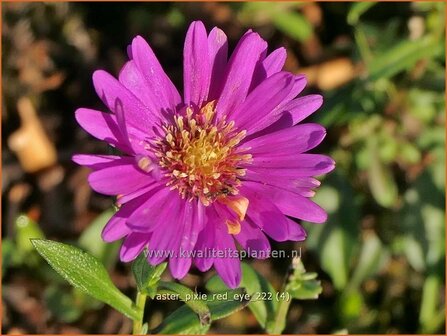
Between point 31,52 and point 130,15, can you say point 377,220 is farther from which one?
point 31,52

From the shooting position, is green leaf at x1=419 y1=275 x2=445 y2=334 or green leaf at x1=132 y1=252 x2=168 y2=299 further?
green leaf at x1=419 y1=275 x2=445 y2=334

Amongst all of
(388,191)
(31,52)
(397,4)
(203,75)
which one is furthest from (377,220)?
(31,52)

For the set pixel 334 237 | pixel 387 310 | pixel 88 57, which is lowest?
pixel 387 310

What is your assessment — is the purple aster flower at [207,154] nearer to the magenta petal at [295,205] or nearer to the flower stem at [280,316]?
the magenta petal at [295,205]

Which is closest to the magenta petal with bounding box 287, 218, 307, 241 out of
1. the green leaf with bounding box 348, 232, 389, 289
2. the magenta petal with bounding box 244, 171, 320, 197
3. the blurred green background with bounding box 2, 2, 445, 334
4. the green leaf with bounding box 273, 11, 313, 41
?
the magenta petal with bounding box 244, 171, 320, 197

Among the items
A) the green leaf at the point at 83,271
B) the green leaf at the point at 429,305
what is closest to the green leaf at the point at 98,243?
the green leaf at the point at 83,271

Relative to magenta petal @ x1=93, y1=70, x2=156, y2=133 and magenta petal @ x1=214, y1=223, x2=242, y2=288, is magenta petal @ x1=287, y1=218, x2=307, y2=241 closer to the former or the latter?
magenta petal @ x1=214, y1=223, x2=242, y2=288
